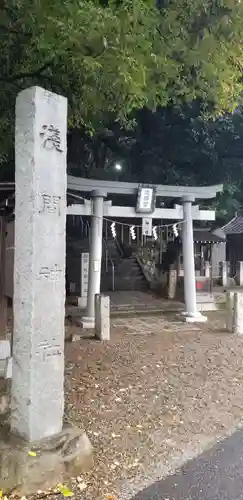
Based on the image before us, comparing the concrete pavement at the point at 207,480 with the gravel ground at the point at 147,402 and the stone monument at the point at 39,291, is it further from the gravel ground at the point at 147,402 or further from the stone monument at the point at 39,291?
the stone monument at the point at 39,291

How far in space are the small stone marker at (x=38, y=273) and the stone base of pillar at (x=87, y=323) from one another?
7.49 metres

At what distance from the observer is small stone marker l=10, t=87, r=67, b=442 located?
368 cm

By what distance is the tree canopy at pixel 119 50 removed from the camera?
4.27m

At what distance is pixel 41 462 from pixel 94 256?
8599mm

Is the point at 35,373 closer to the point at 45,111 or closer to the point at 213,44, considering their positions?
the point at 45,111

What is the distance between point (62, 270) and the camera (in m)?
3.91

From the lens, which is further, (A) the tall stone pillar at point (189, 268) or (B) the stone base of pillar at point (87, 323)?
(A) the tall stone pillar at point (189, 268)

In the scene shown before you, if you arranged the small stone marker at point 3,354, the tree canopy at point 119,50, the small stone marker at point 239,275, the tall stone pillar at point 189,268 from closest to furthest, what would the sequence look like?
the tree canopy at point 119,50, the small stone marker at point 3,354, the tall stone pillar at point 189,268, the small stone marker at point 239,275

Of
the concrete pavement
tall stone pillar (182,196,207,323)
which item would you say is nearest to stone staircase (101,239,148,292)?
tall stone pillar (182,196,207,323)

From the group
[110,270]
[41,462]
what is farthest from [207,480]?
[110,270]

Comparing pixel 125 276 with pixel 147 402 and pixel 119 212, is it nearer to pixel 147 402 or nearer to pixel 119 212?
pixel 119 212

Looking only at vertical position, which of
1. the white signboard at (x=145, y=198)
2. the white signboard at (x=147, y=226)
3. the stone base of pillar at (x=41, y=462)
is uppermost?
the white signboard at (x=145, y=198)

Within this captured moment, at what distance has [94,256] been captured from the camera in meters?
11.9

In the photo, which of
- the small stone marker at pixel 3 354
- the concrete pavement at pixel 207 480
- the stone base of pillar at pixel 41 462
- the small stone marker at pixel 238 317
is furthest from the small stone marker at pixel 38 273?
the small stone marker at pixel 238 317
